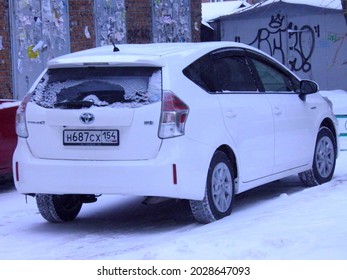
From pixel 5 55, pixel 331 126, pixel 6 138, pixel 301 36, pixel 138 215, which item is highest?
pixel 301 36

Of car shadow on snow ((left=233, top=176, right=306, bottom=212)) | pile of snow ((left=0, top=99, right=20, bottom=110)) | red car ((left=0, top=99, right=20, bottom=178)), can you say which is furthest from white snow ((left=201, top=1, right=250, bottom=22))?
car shadow on snow ((left=233, top=176, right=306, bottom=212))

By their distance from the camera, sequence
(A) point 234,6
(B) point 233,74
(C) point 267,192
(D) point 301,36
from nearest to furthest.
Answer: (B) point 233,74, (C) point 267,192, (D) point 301,36, (A) point 234,6

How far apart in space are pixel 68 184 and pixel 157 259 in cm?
151

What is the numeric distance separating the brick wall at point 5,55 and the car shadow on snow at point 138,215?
17.6ft

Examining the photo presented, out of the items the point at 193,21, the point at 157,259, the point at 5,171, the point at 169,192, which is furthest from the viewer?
the point at 193,21

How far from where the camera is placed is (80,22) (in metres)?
15.4

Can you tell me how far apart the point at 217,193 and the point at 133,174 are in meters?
0.93

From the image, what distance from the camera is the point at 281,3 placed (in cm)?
2192

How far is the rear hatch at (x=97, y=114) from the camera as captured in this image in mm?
6816

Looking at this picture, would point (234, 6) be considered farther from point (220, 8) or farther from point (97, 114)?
point (97, 114)

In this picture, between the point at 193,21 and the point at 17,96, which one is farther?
the point at 193,21

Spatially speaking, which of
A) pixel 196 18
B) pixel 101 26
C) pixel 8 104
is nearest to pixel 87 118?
pixel 8 104

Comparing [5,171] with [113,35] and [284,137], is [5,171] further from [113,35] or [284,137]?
[113,35]

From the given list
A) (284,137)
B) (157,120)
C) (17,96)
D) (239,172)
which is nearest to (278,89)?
(284,137)
